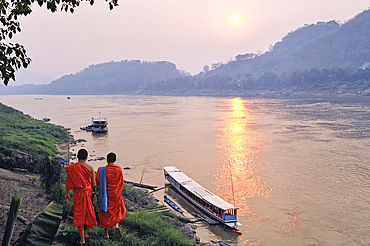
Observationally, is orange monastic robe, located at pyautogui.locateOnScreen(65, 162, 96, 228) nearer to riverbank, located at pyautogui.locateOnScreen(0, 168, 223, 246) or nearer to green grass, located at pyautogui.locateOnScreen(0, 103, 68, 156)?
riverbank, located at pyautogui.locateOnScreen(0, 168, 223, 246)

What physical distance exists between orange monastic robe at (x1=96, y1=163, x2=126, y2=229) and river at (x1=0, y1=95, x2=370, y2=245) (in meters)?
9.89

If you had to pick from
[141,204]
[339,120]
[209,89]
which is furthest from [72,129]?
[209,89]

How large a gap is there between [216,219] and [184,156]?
52.7ft

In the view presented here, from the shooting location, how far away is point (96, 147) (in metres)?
37.8

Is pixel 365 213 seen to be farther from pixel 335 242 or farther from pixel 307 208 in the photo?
pixel 335 242

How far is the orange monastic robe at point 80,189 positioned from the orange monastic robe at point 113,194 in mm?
260

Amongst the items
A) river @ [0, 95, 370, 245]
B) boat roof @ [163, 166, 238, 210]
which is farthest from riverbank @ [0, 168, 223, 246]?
river @ [0, 95, 370, 245]

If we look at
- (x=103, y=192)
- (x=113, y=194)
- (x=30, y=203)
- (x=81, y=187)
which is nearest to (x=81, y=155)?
(x=81, y=187)

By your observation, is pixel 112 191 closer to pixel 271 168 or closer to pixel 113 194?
pixel 113 194

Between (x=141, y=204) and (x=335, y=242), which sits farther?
(x=141, y=204)

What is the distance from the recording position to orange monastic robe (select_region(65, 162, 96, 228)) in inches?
231

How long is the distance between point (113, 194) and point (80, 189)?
2.20ft

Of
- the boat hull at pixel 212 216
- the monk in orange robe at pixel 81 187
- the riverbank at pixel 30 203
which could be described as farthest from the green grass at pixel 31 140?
the monk in orange robe at pixel 81 187

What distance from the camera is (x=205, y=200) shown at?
17.4 meters
